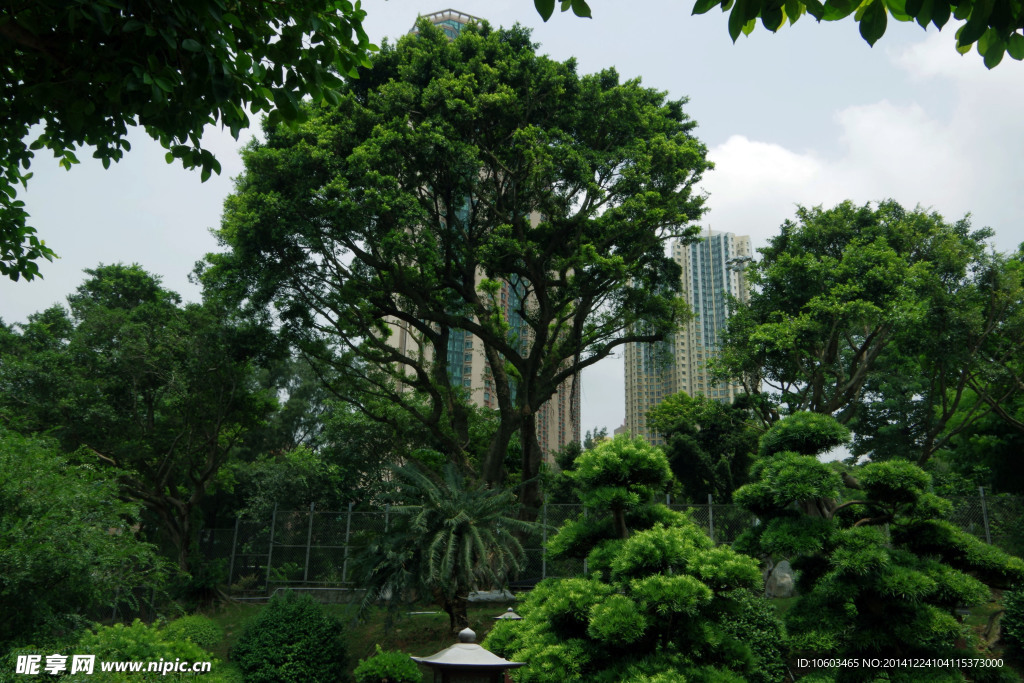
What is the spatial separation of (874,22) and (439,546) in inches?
458

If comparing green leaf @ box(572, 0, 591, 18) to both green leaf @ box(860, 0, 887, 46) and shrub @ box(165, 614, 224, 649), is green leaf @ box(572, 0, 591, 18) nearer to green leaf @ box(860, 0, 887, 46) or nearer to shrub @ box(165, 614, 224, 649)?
green leaf @ box(860, 0, 887, 46)

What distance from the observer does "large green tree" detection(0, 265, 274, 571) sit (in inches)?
795

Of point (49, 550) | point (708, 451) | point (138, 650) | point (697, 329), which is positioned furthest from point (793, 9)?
point (697, 329)

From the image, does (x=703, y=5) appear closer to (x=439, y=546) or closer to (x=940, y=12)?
(x=940, y=12)

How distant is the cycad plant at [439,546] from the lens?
13273 millimetres

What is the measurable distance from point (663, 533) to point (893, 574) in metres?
3.06

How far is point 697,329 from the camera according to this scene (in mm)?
60812

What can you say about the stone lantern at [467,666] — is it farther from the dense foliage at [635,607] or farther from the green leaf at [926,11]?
the green leaf at [926,11]

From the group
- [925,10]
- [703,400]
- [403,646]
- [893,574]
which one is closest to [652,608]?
[893,574]

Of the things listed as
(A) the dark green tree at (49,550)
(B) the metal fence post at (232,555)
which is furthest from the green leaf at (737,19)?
(B) the metal fence post at (232,555)

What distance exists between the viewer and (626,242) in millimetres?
18703

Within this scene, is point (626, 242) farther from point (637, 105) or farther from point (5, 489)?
point (5, 489)

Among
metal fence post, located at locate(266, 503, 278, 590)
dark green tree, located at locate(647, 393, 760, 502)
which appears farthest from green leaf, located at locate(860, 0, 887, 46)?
dark green tree, located at locate(647, 393, 760, 502)

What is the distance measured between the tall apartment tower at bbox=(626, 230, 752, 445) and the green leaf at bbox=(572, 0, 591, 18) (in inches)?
1243
